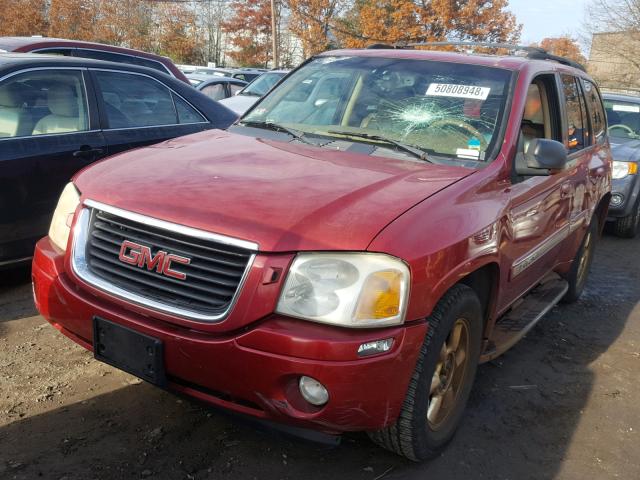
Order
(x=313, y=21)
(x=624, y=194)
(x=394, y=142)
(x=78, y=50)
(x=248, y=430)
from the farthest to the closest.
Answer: (x=313, y=21) < (x=624, y=194) < (x=78, y=50) < (x=394, y=142) < (x=248, y=430)

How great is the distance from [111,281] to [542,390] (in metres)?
2.51

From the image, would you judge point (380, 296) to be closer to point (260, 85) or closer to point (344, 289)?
point (344, 289)

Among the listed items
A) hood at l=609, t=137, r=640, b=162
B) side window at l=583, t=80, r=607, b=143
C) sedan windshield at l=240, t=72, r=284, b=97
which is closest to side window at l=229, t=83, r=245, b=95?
sedan windshield at l=240, t=72, r=284, b=97

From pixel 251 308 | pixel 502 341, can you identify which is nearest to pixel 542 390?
pixel 502 341

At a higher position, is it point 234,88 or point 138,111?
point 138,111

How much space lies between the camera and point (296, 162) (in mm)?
3088

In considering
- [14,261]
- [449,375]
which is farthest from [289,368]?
[14,261]

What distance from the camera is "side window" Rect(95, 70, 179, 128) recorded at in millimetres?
4973

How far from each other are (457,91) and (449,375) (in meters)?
1.58

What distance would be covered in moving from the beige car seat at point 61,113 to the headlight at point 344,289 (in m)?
3.03

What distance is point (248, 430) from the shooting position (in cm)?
300

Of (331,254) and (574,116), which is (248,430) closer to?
(331,254)

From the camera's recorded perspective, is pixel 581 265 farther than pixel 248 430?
Yes

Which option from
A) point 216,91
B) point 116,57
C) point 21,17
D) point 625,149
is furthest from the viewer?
point 21,17
